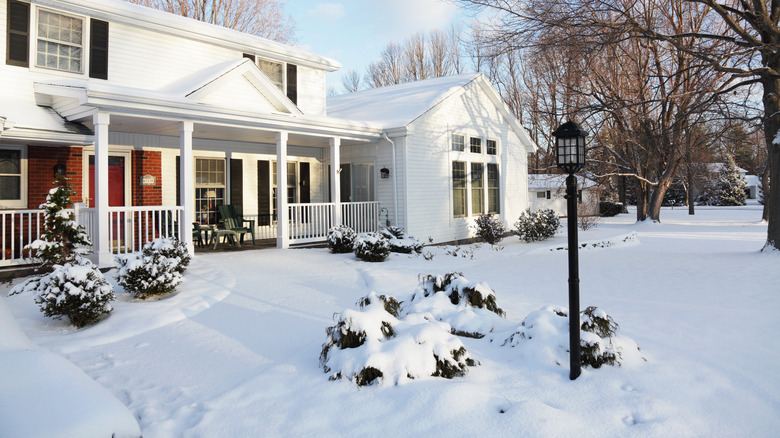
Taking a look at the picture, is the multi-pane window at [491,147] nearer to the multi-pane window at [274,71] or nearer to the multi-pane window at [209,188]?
the multi-pane window at [274,71]

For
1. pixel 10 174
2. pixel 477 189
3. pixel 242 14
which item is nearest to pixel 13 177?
pixel 10 174

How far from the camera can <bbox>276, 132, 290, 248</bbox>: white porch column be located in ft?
35.2

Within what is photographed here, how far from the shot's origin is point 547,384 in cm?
373

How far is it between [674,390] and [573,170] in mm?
1796

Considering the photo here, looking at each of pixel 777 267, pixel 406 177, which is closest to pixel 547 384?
pixel 777 267

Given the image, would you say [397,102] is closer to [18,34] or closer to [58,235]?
[18,34]

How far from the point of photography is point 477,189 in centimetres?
1522

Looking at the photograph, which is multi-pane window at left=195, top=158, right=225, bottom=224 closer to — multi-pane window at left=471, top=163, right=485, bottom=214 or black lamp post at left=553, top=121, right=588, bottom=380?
multi-pane window at left=471, top=163, right=485, bottom=214

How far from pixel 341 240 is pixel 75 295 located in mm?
5835

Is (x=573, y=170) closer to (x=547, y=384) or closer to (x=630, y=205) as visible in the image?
(x=547, y=384)

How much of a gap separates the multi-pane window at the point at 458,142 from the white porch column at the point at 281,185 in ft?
17.9

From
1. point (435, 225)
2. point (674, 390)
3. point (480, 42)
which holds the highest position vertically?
A: point (480, 42)

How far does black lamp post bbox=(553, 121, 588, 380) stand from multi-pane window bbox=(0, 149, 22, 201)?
10.2 meters

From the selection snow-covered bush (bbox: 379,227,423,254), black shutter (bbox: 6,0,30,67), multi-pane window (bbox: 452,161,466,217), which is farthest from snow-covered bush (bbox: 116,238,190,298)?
multi-pane window (bbox: 452,161,466,217)
